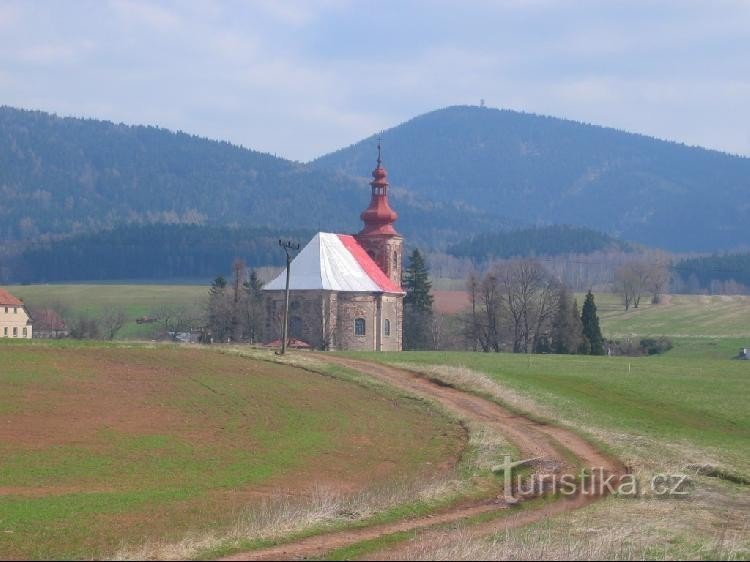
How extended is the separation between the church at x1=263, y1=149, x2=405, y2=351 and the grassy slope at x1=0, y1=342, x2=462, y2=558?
2300 cm

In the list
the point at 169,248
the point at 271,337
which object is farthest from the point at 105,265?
the point at 271,337

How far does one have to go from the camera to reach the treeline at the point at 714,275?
599 feet

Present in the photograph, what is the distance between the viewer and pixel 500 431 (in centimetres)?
3441

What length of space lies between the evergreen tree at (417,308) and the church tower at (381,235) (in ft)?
28.8

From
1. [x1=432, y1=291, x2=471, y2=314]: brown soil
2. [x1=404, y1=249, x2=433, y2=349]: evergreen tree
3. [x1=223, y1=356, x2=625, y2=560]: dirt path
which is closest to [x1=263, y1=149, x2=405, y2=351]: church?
[x1=404, y1=249, x2=433, y2=349]: evergreen tree

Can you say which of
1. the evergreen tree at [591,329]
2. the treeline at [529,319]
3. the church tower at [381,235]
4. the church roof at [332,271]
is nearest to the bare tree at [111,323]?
the church roof at [332,271]

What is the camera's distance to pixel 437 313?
98.2 meters

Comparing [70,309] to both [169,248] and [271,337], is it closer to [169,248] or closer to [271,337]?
[271,337]

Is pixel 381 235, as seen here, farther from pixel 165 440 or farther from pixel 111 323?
pixel 165 440

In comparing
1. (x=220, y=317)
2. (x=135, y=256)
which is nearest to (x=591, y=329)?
(x=220, y=317)

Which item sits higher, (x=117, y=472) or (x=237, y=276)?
(x=237, y=276)

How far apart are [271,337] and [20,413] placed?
38656 millimetres

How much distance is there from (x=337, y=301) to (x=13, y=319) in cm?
2863

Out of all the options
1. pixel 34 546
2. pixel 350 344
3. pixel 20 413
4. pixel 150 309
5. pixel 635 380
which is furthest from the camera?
pixel 150 309
